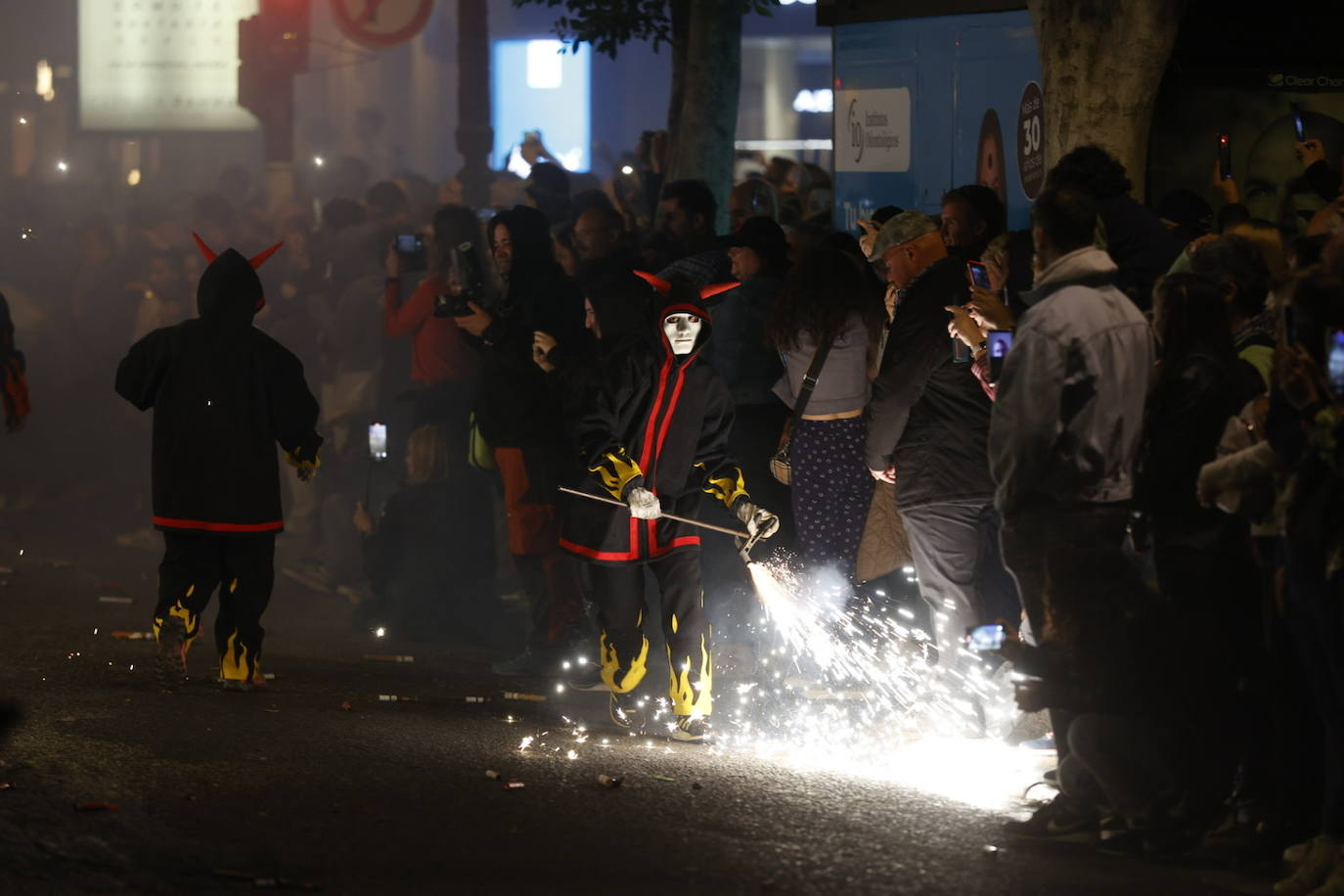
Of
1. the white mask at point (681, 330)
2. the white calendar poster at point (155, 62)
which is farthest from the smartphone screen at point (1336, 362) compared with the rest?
the white calendar poster at point (155, 62)

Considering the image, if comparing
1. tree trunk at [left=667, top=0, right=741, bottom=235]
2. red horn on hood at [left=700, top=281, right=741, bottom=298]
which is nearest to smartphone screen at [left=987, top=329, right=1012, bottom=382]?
red horn on hood at [left=700, top=281, right=741, bottom=298]

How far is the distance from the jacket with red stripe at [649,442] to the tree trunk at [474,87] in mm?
13767

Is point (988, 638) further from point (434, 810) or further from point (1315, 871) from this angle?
point (434, 810)

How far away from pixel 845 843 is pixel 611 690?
2.40 metres

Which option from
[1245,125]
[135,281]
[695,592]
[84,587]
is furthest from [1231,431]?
[135,281]

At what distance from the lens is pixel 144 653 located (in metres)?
10.3

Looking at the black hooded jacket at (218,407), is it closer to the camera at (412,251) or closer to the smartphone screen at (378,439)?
the smartphone screen at (378,439)

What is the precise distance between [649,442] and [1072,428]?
7.75 feet

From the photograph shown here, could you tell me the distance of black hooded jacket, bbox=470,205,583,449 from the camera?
1057 centimetres

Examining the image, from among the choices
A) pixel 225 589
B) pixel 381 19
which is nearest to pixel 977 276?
pixel 225 589

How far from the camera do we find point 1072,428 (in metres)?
6.83

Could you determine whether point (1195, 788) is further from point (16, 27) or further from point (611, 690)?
point (16, 27)

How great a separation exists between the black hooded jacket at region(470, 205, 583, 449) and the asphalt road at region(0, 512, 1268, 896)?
5.11ft

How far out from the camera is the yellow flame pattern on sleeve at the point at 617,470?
8625mm
